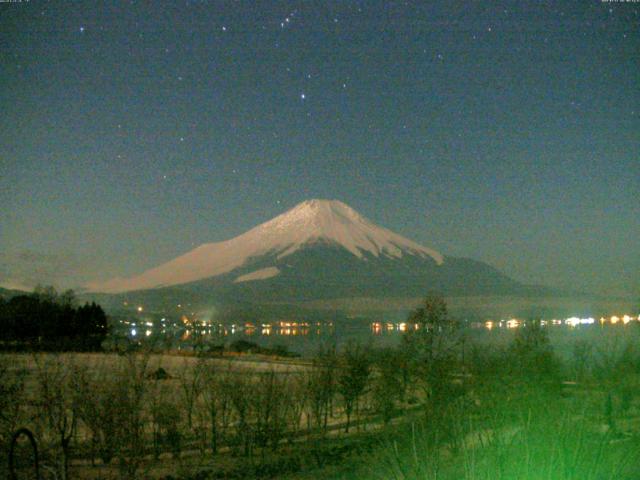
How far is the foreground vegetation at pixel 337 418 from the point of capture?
19.3 ft

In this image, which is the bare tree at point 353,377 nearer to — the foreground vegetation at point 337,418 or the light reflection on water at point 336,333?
the foreground vegetation at point 337,418

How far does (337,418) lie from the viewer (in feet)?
71.8

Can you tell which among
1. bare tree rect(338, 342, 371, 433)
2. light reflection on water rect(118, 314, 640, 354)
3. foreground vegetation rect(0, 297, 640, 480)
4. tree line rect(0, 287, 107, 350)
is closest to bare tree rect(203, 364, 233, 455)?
foreground vegetation rect(0, 297, 640, 480)

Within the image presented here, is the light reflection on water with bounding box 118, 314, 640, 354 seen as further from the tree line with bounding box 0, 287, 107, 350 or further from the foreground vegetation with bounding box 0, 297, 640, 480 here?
the tree line with bounding box 0, 287, 107, 350

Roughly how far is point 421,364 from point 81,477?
10425 mm

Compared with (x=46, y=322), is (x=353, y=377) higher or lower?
lower

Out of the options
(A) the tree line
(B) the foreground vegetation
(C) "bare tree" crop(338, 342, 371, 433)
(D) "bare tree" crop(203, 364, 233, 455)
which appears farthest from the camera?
(A) the tree line

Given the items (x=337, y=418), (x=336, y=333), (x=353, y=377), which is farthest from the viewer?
(x=336, y=333)

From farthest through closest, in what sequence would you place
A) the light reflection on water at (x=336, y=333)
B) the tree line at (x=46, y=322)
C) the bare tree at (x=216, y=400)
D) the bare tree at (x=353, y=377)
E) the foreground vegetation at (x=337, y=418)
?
the tree line at (x=46, y=322) → the light reflection on water at (x=336, y=333) → the bare tree at (x=353, y=377) → the bare tree at (x=216, y=400) → the foreground vegetation at (x=337, y=418)

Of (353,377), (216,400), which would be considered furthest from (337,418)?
(216,400)

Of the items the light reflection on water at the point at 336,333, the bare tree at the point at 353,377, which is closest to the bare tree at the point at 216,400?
the light reflection on water at the point at 336,333

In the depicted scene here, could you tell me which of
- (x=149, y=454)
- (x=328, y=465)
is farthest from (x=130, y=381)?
(x=328, y=465)

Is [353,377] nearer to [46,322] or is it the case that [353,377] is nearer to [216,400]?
[216,400]

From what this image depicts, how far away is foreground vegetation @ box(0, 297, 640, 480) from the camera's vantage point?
19.3 feet
